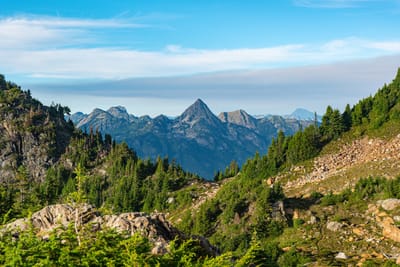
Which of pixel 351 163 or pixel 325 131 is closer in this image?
pixel 351 163

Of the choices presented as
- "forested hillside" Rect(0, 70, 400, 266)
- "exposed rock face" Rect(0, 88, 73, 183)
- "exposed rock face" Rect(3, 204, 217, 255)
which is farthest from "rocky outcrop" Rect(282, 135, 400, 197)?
"exposed rock face" Rect(0, 88, 73, 183)

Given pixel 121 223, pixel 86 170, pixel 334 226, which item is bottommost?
pixel 334 226

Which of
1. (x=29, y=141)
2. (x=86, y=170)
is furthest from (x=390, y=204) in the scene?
(x=29, y=141)

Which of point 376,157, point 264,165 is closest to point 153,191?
point 264,165

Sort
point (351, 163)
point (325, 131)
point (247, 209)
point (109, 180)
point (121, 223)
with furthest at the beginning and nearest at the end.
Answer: point (109, 180) → point (325, 131) → point (351, 163) → point (247, 209) → point (121, 223)

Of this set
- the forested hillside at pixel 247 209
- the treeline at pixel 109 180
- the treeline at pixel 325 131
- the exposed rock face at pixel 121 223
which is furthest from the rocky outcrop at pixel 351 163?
the exposed rock face at pixel 121 223

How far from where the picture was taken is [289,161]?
346 ft

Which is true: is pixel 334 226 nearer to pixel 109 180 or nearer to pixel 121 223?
pixel 121 223

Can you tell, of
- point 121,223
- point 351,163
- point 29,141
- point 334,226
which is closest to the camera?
point 121,223

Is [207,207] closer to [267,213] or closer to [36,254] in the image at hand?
[267,213]

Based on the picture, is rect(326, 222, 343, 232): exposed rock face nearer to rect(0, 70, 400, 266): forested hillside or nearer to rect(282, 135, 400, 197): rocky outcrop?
rect(0, 70, 400, 266): forested hillside

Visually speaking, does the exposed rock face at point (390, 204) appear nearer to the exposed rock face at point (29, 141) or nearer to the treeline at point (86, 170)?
the treeline at point (86, 170)

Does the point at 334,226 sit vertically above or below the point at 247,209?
below

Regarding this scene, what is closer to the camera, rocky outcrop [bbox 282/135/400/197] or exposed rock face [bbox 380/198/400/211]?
exposed rock face [bbox 380/198/400/211]
